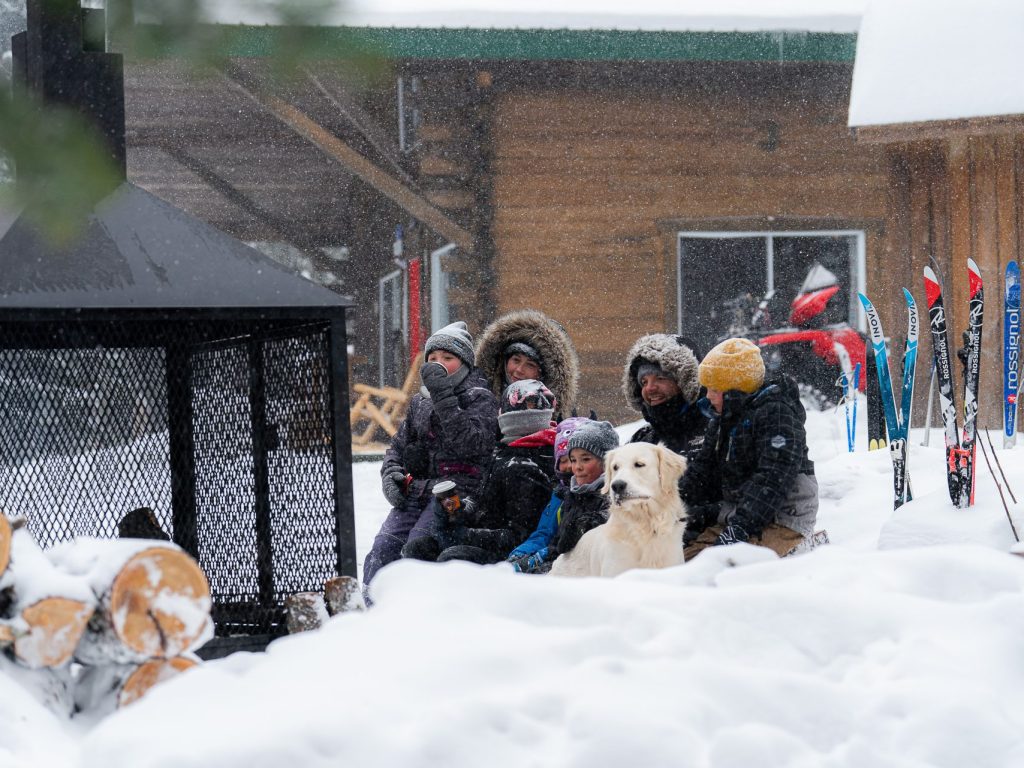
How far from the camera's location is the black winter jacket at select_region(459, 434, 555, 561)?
4.71 metres

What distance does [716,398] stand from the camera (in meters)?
4.28

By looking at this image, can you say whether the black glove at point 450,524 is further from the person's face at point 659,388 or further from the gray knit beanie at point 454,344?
the person's face at point 659,388

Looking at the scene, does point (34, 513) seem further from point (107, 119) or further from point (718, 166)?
point (718, 166)

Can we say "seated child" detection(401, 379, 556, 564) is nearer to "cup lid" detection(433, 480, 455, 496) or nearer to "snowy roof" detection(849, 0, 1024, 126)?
"cup lid" detection(433, 480, 455, 496)

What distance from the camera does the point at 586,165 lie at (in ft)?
40.3

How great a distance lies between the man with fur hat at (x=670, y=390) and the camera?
4617mm

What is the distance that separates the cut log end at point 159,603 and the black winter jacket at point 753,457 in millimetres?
2239

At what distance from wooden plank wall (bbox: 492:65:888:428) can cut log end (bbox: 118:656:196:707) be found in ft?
31.5

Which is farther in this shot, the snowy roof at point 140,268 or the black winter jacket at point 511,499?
the black winter jacket at point 511,499

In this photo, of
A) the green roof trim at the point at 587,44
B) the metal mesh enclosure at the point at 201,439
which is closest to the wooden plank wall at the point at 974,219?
the green roof trim at the point at 587,44

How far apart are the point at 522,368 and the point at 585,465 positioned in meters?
0.96

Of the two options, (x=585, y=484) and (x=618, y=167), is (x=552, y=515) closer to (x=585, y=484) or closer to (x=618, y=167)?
(x=585, y=484)

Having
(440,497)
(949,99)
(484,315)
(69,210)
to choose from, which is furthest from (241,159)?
(69,210)

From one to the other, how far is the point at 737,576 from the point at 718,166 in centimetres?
1005
